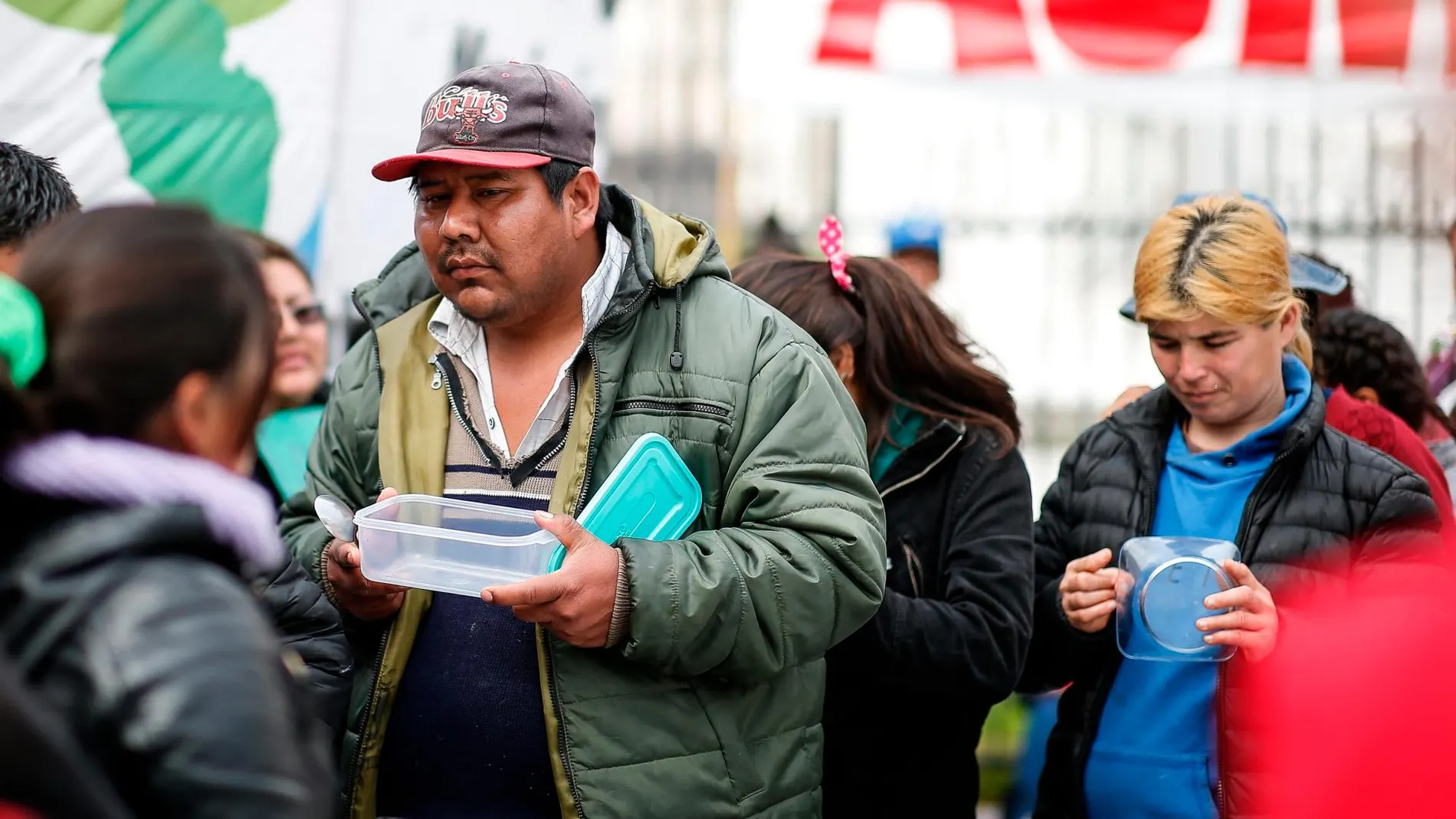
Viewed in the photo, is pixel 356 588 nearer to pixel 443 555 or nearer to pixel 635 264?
pixel 443 555

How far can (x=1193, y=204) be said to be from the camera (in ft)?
10.5

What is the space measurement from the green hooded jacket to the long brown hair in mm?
596

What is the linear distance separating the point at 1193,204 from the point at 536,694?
1.72 meters

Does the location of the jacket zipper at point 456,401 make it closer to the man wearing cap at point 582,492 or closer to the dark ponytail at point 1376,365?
the man wearing cap at point 582,492

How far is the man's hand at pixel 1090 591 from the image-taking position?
9.38ft

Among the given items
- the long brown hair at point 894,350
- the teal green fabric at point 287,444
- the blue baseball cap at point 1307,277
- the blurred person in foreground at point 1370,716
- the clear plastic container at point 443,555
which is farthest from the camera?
the teal green fabric at point 287,444

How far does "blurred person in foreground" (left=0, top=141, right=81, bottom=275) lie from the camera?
2689 mm

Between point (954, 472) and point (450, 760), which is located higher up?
point (954, 472)

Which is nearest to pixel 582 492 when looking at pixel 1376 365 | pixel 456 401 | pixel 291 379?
pixel 456 401

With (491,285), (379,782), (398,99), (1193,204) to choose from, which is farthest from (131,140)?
(1193,204)

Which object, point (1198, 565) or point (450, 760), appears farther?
point (1198, 565)

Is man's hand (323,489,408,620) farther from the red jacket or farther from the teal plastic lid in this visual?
the red jacket

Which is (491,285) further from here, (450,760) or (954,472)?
(954,472)

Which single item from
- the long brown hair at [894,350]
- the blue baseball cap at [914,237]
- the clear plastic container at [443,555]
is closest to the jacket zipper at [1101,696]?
the long brown hair at [894,350]
